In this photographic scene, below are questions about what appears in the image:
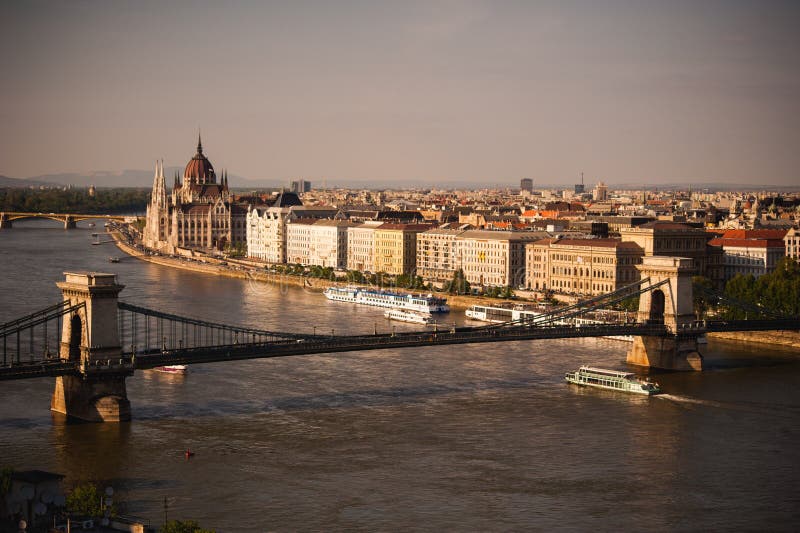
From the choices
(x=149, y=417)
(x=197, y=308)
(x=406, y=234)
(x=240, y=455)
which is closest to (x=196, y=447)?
(x=240, y=455)

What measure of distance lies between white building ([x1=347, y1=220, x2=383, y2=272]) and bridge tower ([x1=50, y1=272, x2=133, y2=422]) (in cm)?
3198

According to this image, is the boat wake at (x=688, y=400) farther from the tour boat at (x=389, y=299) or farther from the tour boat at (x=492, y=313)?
the tour boat at (x=389, y=299)

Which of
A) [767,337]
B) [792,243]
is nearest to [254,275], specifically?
[792,243]

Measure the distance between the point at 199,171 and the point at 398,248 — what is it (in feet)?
116

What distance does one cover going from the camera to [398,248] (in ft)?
166

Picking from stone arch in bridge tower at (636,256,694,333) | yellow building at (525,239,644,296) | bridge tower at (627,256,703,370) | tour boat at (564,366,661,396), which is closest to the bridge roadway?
bridge tower at (627,256,703,370)

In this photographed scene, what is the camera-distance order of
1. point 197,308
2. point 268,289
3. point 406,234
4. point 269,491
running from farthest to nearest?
point 406,234 → point 268,289 → point 197,308 → point 269,491

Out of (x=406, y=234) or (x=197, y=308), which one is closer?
(x=197, y=308)

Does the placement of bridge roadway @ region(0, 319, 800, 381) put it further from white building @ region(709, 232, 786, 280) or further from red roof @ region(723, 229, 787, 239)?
red roof @ region(723, 229, 787, 239)

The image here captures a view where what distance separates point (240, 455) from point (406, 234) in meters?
32.8

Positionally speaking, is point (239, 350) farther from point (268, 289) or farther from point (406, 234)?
point (406, 234)

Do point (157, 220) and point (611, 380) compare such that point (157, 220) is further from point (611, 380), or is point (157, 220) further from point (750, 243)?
point (611, 380)

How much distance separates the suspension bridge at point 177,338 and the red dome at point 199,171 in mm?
51034

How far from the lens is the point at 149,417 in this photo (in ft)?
66.4
